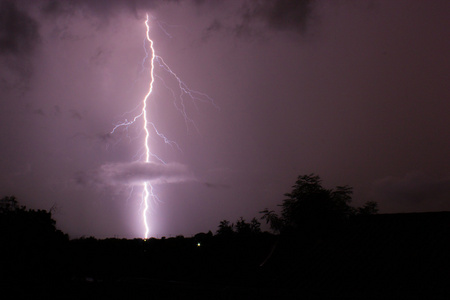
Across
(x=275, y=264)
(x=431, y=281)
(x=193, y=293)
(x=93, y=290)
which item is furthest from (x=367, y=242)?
(x=93, y=290)

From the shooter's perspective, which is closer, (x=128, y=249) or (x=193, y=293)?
(x=193, y=293)

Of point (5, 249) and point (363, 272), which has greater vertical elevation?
point (5, 249)

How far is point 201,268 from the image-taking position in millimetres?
18953

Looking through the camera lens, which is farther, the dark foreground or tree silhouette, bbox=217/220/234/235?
tree silhouette, bbox=217/220/234/235

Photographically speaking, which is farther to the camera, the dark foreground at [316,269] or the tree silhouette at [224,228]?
the tree silhouette at [224,228]

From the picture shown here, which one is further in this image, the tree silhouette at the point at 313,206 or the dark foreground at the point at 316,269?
the tree silhouette at the point at 313,206

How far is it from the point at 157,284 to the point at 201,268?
1435 centimetres

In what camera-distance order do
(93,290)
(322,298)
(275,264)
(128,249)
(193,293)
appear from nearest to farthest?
(322,298) → (193,293) → (93,290) → (275,264) → (128,249)

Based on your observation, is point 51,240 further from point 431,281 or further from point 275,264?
point 431,281

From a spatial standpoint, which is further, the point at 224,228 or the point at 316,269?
the point at 224,228

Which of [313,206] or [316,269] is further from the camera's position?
[313,206]

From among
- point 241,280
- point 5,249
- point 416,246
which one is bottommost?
point 241,280

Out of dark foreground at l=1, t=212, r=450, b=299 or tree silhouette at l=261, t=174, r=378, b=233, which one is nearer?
dark foreground at l=1, t=212, r=450, b=299

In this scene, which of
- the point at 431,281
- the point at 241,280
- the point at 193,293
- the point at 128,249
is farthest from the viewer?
the point at 128,249
